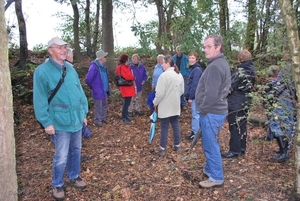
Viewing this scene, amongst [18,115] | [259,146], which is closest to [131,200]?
[259,146]

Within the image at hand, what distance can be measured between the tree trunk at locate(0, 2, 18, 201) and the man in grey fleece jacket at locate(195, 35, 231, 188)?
2371 millimetres

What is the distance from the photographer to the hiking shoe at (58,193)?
3.71m

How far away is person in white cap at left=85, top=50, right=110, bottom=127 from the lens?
248 inches

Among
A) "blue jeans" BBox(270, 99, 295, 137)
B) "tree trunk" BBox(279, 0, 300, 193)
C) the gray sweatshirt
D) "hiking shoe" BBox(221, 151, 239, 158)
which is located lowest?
"hiking shoe" BBox(221, 151, 239, 158)

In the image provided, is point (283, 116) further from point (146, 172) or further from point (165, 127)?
point (146, 172)

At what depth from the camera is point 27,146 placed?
19.3 ft

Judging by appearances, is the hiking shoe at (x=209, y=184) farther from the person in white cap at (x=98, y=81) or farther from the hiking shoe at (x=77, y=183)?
the person in white cap at (x=98, y=81)

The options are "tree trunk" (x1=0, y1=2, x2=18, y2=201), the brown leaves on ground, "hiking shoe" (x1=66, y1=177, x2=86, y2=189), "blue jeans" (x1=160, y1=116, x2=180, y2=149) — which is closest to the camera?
"tree trunk" (x1=0, y1=2, x2=18, y2=201)

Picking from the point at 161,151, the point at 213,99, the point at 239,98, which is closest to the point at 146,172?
the point at 161,151

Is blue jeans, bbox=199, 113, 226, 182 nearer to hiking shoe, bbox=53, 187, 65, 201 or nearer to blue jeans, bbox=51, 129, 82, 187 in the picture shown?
blue jeans, bbox=51, 129, 82, 187

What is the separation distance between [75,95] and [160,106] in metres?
1.78

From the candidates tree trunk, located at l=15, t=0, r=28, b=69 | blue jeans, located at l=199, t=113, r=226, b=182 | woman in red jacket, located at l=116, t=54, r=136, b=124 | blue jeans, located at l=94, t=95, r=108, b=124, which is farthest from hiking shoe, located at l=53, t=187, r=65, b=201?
tree trunk, located at l=15, t=0, r=28, b=69

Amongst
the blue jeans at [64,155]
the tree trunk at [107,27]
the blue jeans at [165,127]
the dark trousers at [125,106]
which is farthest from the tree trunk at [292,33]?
the tree trunk at [107,27]

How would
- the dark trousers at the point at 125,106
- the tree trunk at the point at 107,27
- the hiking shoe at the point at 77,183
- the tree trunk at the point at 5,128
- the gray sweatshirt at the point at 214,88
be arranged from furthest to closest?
the tree trunk at the point at 107,27, the dark trousers at the point at 125,106, the hiking shoe at the point at 77,183, the gray sweatshirt at the point at 214,88, the tree trunk at the point at 5,128
